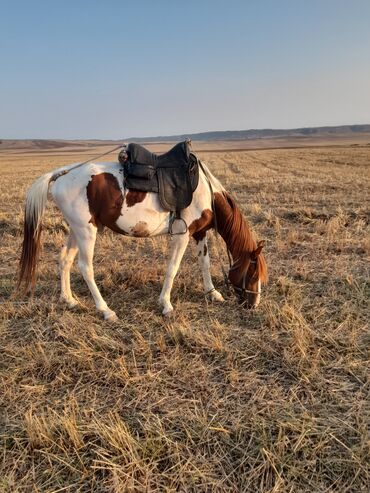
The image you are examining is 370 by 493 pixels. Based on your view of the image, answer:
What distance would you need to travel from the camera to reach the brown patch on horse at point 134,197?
443 cm

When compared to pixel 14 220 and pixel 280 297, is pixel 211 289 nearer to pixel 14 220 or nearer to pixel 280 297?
pixel 280 297

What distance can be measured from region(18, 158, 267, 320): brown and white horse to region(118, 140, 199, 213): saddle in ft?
0.38

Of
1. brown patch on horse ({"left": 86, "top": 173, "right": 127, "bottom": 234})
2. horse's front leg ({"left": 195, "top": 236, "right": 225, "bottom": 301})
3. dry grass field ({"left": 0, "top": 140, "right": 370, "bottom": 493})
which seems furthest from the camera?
horse's front leg ({"left": 195, "top": 236, "right": 225, "bottom": 301})

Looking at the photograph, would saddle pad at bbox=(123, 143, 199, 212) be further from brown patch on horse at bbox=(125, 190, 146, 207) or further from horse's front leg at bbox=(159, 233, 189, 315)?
horse's front leg at bbox=(159, 233, 189, 315)

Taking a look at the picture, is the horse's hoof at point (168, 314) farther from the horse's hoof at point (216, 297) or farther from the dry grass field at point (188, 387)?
the horse's hoof at point (216, 297)

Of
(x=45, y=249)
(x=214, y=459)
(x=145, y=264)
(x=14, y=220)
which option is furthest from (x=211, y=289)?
(x=14, y=220)

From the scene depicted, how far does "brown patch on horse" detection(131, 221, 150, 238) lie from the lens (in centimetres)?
457

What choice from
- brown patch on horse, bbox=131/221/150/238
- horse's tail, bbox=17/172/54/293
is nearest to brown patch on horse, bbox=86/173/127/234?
brown patch on horse, bbox=131/221/150/238

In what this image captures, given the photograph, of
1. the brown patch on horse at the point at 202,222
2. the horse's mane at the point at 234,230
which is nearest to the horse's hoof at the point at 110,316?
the brown patch on horse at the point at 202,222

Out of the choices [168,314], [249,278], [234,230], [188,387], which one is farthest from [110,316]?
[234,230]

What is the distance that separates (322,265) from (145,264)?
297 cm

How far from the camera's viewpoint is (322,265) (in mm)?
5973

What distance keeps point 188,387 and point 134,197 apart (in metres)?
2.32

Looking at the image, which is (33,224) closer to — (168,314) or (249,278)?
(168,314)
